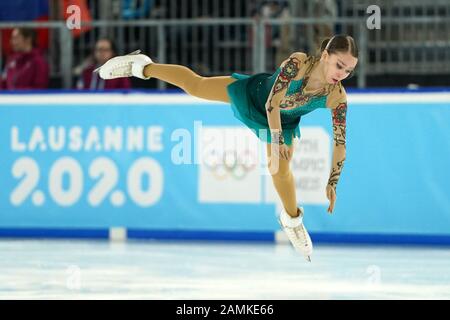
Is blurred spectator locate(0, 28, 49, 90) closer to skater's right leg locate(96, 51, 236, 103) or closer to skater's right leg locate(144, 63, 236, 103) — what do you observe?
skater's right leg locate(96, 51, 236, 103)

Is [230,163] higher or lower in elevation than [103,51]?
lower

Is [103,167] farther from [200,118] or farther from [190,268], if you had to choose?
[190,268]

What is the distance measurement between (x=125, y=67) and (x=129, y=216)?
3.89 metres

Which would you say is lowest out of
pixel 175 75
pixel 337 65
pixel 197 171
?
pixel 197 171

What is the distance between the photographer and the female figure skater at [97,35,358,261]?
8.40 meters

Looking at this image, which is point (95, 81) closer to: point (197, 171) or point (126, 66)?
point (197, 171)

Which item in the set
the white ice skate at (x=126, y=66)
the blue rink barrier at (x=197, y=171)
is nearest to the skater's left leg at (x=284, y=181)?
the white ice skate at (x=126, y=66)

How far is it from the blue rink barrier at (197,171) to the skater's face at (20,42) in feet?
1.80

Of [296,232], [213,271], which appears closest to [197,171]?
[213,271]

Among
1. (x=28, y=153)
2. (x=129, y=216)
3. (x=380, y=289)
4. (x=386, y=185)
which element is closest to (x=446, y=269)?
(x=380, y=289)

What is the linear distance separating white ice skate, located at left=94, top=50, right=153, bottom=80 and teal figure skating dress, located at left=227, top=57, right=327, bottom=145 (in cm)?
79

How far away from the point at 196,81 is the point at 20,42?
4.86 meters

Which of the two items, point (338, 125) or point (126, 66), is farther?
point (126, 66)

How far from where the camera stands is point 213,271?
1034 centimetres
